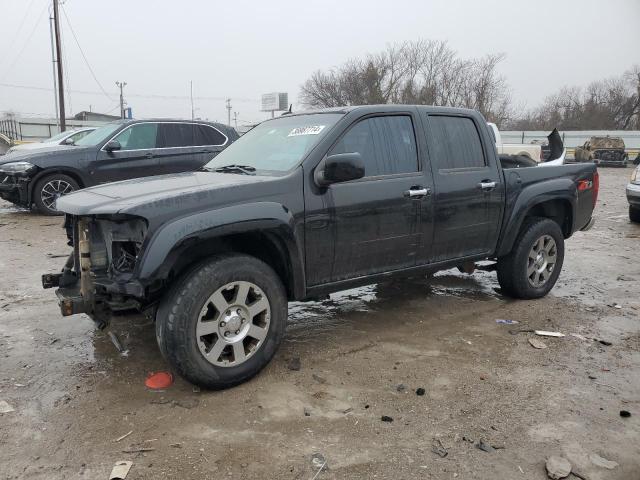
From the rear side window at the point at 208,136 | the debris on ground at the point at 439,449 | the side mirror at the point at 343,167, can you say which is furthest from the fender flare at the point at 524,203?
the rear side window at the point at 208,136

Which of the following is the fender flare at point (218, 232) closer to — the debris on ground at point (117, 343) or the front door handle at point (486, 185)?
the debris on ground at point (117, 343)

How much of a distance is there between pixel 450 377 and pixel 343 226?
128 cm

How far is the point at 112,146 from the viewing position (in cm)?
922

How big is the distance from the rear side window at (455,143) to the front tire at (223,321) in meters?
1.89

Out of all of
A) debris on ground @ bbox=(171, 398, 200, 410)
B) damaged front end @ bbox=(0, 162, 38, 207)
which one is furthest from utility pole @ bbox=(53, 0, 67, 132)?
debris on ground @ bbox=(171, 398, 200, 410)

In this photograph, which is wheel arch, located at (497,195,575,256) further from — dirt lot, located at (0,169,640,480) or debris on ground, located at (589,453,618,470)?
debris on ground, located at (589,453,618,470)

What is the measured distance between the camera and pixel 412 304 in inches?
206

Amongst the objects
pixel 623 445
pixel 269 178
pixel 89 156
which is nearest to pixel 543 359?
pixel 623 445

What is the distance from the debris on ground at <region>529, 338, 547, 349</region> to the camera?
4191 mm

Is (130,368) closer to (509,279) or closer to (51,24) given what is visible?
(509,279)

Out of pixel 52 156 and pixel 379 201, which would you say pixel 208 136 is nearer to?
pixel 52 156

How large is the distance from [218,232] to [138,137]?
23.3 ft

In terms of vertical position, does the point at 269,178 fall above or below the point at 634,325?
above

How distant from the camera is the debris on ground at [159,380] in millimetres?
3426
